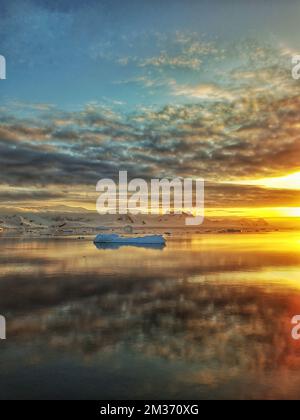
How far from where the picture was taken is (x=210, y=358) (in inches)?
298

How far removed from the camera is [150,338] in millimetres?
8758

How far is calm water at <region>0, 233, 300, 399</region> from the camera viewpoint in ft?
20.9

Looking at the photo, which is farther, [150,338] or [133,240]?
[133,240]

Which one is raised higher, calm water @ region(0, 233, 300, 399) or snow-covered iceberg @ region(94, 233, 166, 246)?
snow-covered iceberg @ region(94, 233, 166, 246)

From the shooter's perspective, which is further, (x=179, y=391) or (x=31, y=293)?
(x=31, y=293)

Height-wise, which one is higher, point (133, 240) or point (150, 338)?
point (133, 240)

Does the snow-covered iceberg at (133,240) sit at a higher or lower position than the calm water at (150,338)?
higher

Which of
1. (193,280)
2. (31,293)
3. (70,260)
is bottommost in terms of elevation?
(31,293)

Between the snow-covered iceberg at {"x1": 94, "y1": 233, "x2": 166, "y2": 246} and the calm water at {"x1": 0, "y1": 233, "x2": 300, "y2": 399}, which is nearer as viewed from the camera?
the calm water at {"x1": 0, "y1": 233, "x2": 300, "y2": 399}

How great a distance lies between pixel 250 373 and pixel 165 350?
1826 mm

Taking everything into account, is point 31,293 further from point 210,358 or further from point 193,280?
point 210,358

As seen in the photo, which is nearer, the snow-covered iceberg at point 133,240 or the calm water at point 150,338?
the calm water at point 150,338

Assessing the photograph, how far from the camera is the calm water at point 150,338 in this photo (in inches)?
251

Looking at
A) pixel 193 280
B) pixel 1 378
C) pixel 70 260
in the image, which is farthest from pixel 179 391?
pixel 70 260
